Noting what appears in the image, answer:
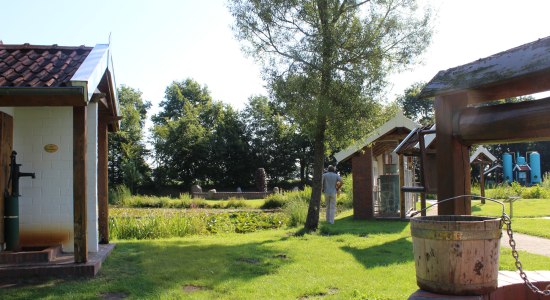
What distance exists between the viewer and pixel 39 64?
7.27 meters

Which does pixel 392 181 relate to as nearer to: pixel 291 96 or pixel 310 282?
pixel 291 96

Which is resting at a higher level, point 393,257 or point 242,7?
point 242,7

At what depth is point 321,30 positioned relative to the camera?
11.5 m

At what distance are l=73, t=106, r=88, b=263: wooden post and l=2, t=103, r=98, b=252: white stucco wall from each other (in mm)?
1587

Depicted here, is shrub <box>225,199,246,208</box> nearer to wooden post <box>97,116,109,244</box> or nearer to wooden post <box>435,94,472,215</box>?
wooden post <box>97,116,109,244</box>

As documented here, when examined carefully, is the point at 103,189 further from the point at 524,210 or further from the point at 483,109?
the point at 524,210

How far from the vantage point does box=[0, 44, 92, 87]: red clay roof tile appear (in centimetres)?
655

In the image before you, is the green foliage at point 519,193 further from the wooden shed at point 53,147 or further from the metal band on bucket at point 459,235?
the metal band on bucket at point 459,235

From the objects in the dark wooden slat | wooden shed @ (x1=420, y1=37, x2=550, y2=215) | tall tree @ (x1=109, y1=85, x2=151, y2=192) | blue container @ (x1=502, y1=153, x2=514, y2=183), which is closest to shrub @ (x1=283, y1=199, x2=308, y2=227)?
the dark wooden slat

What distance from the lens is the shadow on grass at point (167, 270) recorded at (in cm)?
592

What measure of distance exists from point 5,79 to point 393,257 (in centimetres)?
675

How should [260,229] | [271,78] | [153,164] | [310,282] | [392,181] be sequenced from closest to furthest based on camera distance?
[310,282] → [271,78] → [260,229] → [392,181] → [153,164]

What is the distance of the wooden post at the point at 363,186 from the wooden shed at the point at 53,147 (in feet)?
33.9

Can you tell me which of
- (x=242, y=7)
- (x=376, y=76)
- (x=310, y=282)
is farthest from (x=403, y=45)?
(x=310, y=282)
